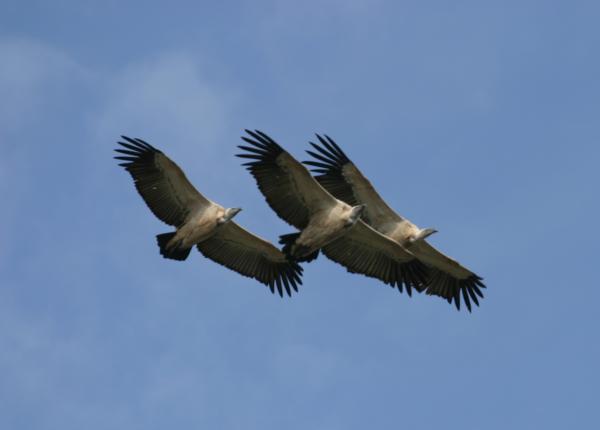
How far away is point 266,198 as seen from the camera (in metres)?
42.1

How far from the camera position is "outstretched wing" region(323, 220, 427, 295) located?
43188 millimetres

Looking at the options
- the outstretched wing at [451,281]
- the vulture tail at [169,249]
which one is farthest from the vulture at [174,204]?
the outstretched wing at [451,281]

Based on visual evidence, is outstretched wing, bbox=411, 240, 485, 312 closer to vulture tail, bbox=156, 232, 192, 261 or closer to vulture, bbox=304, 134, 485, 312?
vulture, bbox=304, 134, 485, 312

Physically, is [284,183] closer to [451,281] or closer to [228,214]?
[228,214]

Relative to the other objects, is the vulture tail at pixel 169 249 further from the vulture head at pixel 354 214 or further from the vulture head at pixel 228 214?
the vulture head at pixel 354 214

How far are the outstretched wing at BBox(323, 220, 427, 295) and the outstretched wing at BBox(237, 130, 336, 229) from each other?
1.53 meters

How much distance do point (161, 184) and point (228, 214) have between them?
1890 millimetres

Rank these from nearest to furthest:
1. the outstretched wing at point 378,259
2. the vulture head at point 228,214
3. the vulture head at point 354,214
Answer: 1. the vulture head at point 354,214
2. the vulture head at point 228,214
3. the outstretched wing at point 378,259

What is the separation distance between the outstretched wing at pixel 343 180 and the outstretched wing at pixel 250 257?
7.49 feet

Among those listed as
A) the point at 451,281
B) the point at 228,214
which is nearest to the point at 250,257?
the point at 228,214

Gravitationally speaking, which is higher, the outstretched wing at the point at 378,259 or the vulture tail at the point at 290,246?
the outstretched wing at the point at 378,259

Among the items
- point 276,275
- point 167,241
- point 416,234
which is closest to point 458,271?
point 416,234

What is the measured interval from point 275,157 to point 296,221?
1747 mm

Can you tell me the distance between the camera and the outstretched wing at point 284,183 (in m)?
41.7
